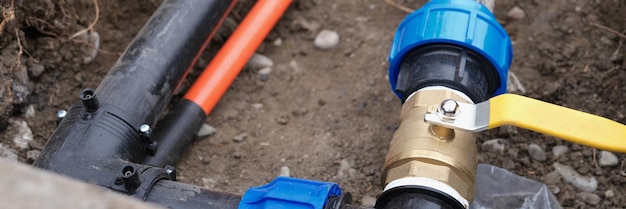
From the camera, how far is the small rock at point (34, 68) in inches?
64.1

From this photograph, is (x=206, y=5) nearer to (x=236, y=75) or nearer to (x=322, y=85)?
(x=236, y=75)

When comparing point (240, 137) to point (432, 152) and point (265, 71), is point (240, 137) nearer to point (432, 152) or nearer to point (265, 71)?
point (265, 71)

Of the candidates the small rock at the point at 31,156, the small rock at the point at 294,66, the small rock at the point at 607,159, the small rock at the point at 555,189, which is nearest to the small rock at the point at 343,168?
the small rock at the point at 294,66

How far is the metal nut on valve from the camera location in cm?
125

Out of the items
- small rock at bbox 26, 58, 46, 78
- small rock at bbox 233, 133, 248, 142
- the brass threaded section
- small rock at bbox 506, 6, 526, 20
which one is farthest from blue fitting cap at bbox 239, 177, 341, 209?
small rock at bbox 506, 6, 526, 20

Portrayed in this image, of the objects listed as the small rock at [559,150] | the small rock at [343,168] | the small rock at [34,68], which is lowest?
the small rock at [34,68]

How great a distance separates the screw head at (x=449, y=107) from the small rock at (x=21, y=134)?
96 centimetres

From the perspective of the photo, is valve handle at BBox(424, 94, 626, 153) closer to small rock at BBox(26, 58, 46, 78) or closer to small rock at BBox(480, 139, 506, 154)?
small rock at BBox(480, 139, 506, 154)

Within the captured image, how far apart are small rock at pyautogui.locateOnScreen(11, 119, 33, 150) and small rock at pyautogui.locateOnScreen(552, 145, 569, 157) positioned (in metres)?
1.28

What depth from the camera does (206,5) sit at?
5.41ft

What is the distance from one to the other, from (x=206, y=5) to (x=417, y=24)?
538mm

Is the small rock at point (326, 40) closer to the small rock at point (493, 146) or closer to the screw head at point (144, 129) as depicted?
the small rock at point (493, 146)

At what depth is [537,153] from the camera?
1.64 meters

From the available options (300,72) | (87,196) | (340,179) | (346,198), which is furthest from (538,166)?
(87,196)
